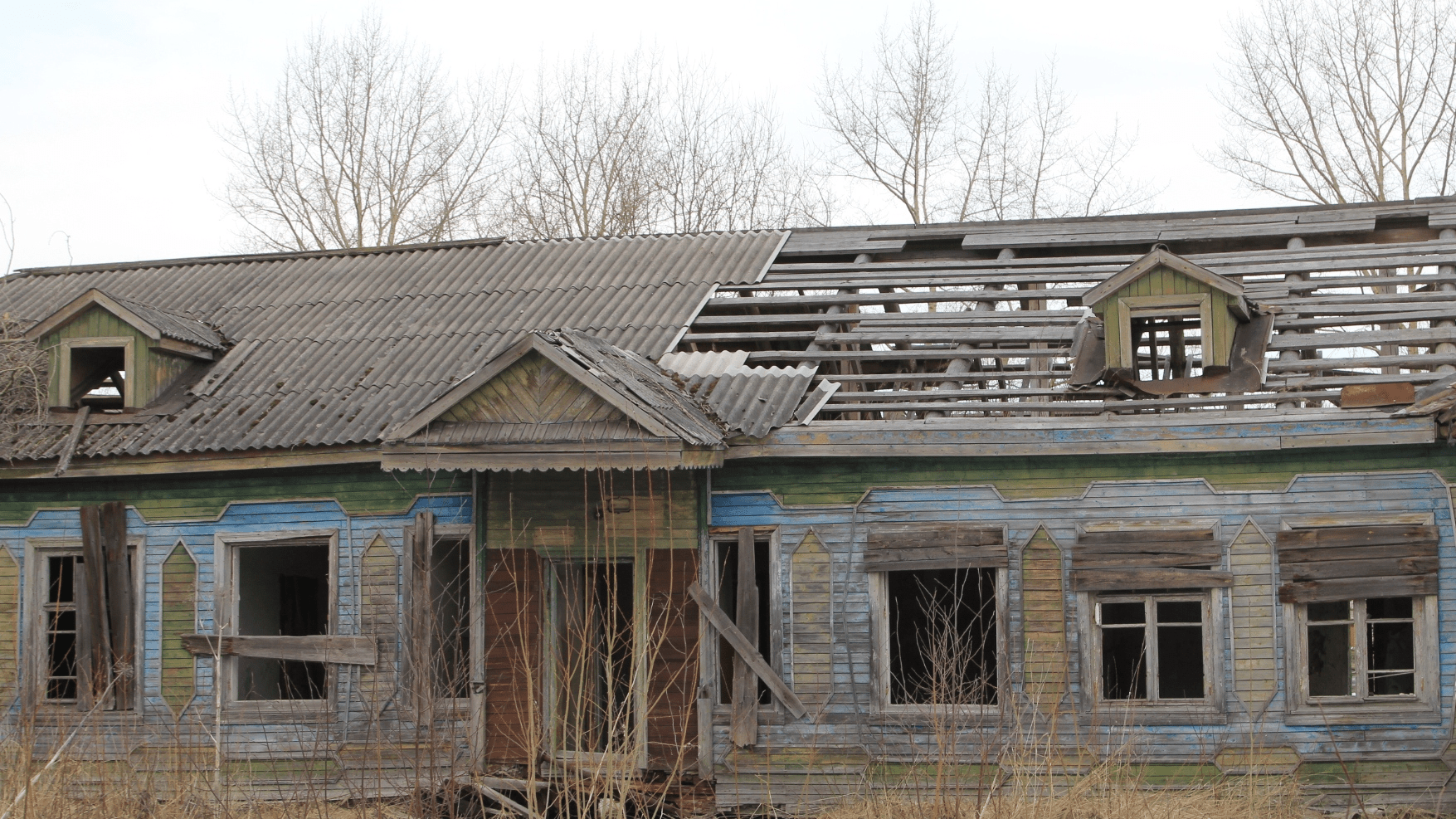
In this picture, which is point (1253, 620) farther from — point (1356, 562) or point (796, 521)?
point (796, 521)

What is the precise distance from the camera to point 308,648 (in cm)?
1162

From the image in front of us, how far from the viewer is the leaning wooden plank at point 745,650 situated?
35.4 feet

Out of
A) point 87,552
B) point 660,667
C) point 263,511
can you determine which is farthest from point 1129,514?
point 87,552

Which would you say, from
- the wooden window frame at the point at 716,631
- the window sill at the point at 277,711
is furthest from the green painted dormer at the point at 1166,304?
the window sill at the point at 277,711

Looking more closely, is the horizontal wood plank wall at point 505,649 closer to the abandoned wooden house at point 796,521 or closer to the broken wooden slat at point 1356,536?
the abandoned wooden house at point 796,521

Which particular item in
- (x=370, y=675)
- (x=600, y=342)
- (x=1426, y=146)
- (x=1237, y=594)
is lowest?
(x=370, y=675)

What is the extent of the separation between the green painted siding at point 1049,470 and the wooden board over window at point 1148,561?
18.8 inches

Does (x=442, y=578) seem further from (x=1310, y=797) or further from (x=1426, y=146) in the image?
(x=1426, y=146)

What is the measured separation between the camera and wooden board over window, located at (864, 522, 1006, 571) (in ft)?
35.7

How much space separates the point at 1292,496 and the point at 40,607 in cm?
1161

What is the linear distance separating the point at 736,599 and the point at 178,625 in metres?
5.39

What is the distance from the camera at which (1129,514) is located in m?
10.8

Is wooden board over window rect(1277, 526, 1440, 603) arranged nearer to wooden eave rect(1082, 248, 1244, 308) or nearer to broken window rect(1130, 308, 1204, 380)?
broken window rect(1130, 308, 1204, 380)

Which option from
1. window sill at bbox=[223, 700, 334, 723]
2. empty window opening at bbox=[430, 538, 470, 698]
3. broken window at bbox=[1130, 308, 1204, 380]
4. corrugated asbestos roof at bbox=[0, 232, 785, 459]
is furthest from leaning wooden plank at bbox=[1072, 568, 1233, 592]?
window sill at bbox=[223, 700, 334, 723]
